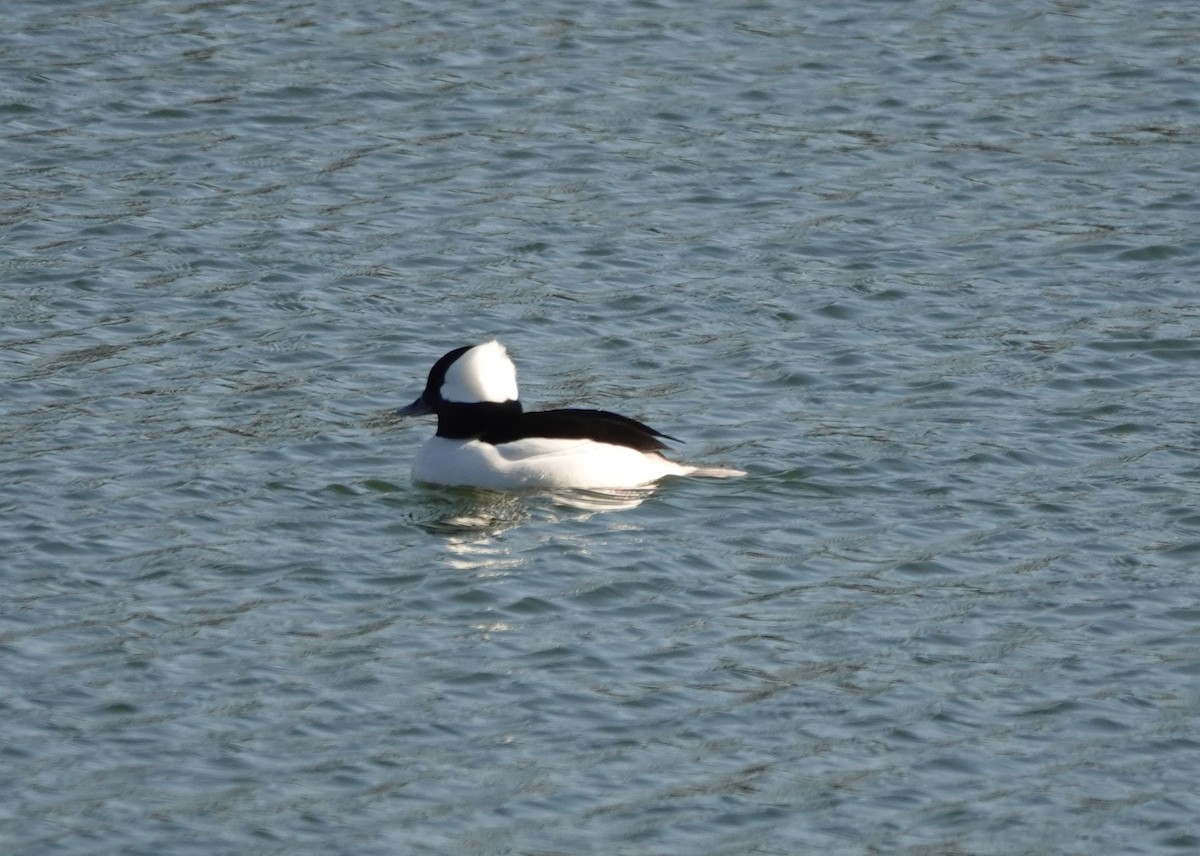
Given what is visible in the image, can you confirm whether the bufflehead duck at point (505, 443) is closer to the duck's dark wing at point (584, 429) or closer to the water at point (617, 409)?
the duck's dark wing at point (584, 429)

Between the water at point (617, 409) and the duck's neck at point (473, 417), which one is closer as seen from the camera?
the water at point (617, 409)

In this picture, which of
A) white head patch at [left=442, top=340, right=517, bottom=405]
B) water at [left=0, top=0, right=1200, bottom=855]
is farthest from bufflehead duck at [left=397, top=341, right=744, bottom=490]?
water at [left=0, top=0, right=1200, bottom=855]

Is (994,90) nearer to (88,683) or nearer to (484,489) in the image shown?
(484,489)

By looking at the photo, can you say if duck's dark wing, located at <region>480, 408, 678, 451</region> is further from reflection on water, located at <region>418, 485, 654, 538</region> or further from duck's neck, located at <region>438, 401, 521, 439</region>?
reflection on water, located at <region>418, 485, 654, 538</region>

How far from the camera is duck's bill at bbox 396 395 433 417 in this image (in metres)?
12.8

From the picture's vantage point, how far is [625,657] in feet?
32.7

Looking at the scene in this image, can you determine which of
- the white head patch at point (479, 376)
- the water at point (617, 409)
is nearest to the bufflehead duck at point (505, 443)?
the white head patch at point (479, 376)

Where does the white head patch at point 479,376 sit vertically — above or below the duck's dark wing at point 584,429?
above

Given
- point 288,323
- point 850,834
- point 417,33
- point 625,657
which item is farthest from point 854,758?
point 417,33

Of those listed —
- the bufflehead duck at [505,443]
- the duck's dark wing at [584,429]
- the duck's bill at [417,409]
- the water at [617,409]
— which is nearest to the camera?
the water at [617,409]

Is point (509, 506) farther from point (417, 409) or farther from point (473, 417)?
point (417, 409)

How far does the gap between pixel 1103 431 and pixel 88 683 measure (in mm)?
6416

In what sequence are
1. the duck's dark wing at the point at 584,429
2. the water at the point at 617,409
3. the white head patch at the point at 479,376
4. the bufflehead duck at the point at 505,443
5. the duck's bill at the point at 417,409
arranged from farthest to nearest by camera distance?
the duck's bill at the point at 417,409 < the white head patch at the point at 479,376 < the bufflehead duck at the point at 505,443 < the duck's dark wing at the point at 584,429 < the water at the point at 617,409

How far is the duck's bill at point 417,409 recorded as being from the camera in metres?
12.8
